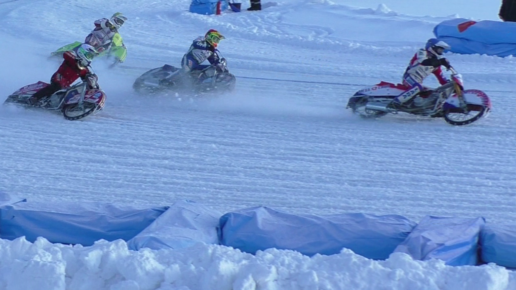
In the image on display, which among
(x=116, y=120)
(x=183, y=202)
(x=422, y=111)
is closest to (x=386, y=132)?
(x=422, y=111)

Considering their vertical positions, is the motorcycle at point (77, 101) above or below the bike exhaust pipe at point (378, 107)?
below

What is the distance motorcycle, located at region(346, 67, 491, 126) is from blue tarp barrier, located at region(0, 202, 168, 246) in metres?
4.41

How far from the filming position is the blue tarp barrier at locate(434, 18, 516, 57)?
1270cm

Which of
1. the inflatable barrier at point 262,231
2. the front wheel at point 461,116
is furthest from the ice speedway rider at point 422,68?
the inflatable barrier at point 262,231

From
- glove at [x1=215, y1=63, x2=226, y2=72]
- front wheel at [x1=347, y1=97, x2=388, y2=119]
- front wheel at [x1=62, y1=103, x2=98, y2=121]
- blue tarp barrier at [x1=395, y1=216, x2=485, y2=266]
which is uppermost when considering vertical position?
blue tarp barrier at [x1=395, y1=216, x2=485, y2=266]

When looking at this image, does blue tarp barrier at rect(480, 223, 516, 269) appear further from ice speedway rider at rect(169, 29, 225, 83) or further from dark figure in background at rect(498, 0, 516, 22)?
dark figure in background at rect(498, 0, 516, 22)

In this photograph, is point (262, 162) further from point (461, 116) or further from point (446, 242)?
point (446, 242)

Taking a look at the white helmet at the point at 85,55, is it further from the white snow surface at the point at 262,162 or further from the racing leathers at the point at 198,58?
the racing leathers at the point at 198,58

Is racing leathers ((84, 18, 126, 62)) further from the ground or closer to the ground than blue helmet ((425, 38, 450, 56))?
closer to the ground

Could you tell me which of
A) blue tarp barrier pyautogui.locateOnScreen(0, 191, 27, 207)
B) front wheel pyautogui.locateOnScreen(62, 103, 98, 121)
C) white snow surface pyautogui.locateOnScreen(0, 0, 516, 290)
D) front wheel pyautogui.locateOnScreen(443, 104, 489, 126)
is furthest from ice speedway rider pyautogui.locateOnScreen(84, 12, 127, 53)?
blue tarp barrier pyautogui.locateOnScreen(0, 191, 27, 207)

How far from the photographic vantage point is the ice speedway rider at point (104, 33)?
1202cm

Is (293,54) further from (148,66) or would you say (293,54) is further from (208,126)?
(208,126)

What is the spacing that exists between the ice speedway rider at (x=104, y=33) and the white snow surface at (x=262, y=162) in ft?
1.33

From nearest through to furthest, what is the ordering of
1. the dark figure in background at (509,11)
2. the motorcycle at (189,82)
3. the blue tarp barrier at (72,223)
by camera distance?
the blue tarp barrier at (72,223) → the motorcycle at (189,82) → the dark figure in background at (509,11)
